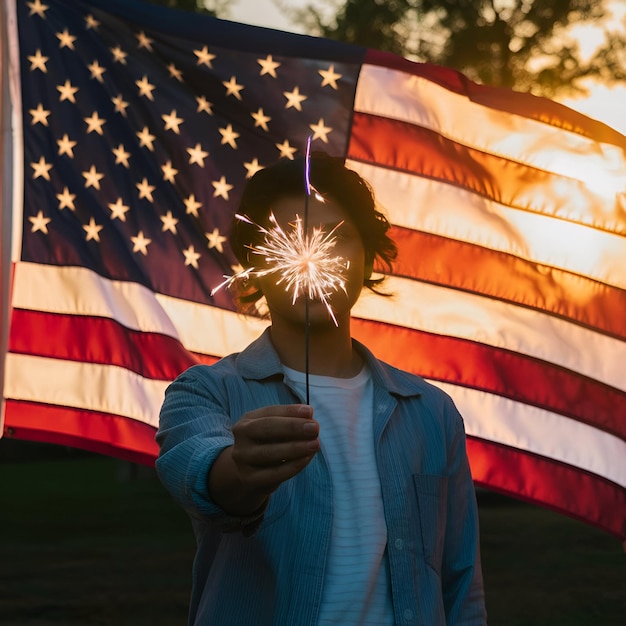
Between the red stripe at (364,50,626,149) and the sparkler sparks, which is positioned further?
the red stripe at (364,50,626,149)

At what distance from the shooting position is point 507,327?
4.61m

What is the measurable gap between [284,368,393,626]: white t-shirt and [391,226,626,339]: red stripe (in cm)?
242

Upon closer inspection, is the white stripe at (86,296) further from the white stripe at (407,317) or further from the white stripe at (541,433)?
the white stripe at (541,433)

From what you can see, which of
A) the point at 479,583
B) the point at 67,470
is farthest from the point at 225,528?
the point at 67,470

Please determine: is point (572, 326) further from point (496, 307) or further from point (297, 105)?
point (297, 105)

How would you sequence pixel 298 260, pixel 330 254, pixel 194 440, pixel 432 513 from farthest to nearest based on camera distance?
pixel 330 254 → pixel 432 513 → pixel 298 260 → pixel 194 440

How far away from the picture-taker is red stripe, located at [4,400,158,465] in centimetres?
432

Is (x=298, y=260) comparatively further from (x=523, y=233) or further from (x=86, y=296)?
(x=523, y=233)

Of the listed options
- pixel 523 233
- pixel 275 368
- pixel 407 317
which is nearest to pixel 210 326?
pixel 407 317

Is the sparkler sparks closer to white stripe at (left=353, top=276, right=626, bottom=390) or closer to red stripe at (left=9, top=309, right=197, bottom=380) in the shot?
red stripe at (left=9, top=309, right=197, bottom=380)

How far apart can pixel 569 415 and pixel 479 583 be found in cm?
232

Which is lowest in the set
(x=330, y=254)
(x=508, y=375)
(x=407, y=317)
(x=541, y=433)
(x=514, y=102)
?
(x=330, y=254)

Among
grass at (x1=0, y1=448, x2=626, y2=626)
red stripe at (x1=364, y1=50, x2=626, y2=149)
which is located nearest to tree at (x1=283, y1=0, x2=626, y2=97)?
grass at (x1=0, y1=448, x2=626, y2=626)

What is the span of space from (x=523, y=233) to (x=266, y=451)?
3.28 m
